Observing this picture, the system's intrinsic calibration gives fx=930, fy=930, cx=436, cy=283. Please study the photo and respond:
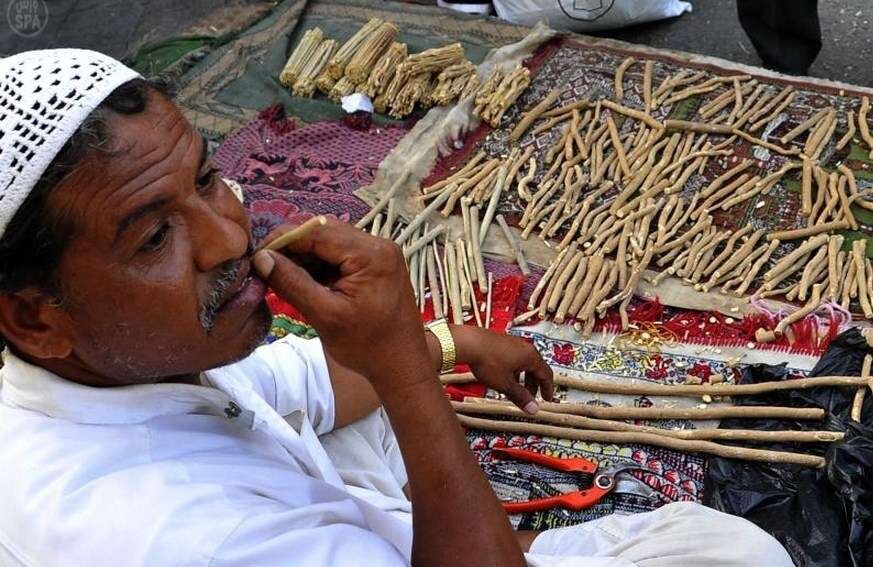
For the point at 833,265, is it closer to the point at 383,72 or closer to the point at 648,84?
the point at 648,84

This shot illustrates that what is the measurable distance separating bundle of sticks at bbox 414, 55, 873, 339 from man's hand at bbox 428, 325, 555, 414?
117 cm

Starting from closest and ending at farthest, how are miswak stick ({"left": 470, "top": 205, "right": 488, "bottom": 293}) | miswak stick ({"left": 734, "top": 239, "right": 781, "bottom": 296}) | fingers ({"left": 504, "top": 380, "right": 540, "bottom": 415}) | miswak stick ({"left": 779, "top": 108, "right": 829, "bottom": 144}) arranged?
fingers ({"left": 504, "top": 380, "right": 540, "bottom": 415}) < miswak stick ({"left": 734, "top": 239, "right": 781, "bottom": 296}) < miswak stick ({"left": 470, "top": 205, "right": 488, "bottom": 293}) < miswak stick ({"left": 779, "top": 108, "right": 829, "bottom": 144})

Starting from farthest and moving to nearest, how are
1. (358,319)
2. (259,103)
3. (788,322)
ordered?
(259,103) < (788,322) < (358,319)

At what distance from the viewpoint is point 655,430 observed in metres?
2.98

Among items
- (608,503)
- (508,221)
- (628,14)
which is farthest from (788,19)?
(608,503)

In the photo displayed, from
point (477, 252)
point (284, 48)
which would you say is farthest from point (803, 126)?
point (284, 48)

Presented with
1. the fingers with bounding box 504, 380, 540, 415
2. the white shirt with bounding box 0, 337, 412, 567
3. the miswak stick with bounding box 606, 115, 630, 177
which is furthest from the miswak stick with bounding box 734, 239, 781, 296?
the white shirt with bounding box 0, 337, 412, 567

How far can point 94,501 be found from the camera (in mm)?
1403

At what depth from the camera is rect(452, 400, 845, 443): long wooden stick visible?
Result: 9.19 ft

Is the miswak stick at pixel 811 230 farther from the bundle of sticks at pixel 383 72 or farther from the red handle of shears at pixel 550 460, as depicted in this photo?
the bundle of sticks at pixel 383 72

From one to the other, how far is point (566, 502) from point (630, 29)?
3853 millimetres

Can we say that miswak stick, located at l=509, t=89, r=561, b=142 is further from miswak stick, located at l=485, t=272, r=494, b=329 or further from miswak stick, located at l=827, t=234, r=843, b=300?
miswak stick, located at l=827, t=234, r=843, b=300

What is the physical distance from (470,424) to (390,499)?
1040 millimetres

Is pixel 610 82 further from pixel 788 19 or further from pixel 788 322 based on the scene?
pixel 788 322
